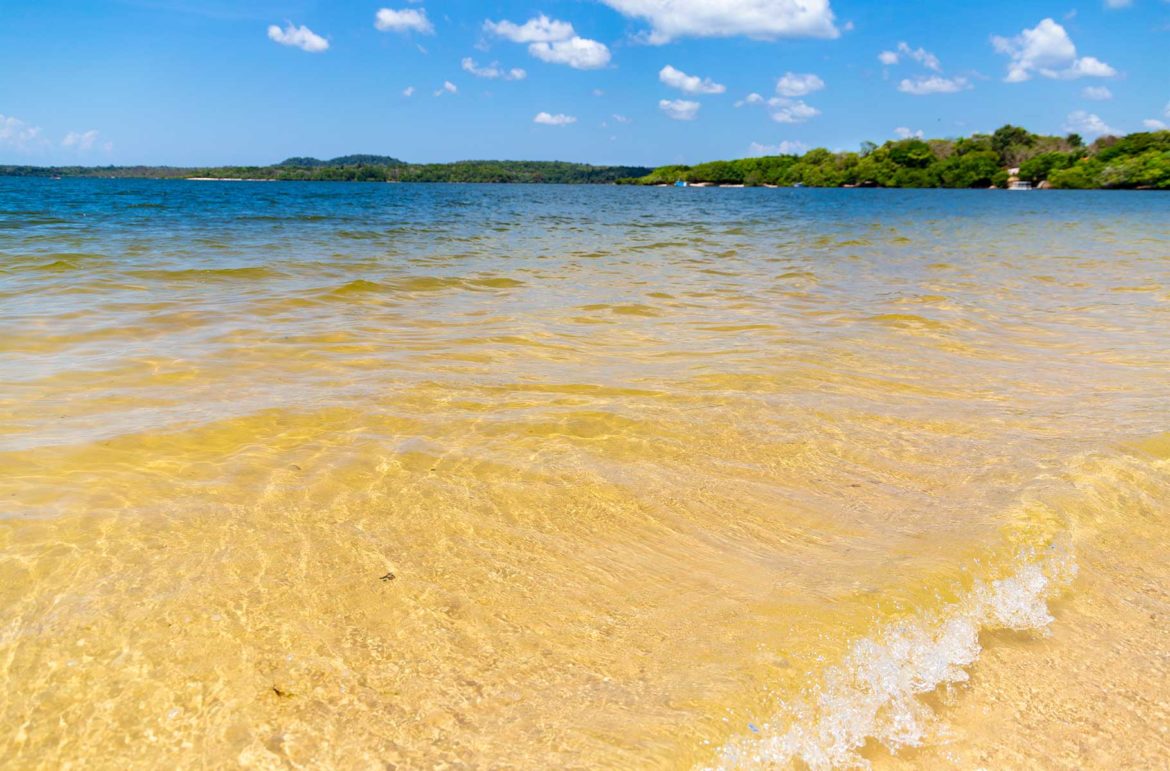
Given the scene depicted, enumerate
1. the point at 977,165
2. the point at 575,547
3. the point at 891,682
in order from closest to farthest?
1. the point at 891,682
2. the point at 575,547
3. the point at 977,165

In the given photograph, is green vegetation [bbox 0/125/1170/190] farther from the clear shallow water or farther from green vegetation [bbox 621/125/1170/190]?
the clear shallow water

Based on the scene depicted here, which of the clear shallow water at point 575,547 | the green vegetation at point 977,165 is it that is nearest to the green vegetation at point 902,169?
the green vegetation at point 977,165

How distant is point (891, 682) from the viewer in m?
1.80

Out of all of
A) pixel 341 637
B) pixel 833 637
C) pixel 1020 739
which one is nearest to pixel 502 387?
pixel 341 637

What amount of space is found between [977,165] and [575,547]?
11598 cm

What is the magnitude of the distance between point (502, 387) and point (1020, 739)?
138 inches

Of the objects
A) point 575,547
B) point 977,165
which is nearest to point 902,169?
point 977,165

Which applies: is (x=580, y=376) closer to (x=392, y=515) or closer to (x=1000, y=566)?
(x=392, y=515)

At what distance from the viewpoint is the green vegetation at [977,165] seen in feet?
260

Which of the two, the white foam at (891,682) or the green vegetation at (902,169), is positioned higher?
the green vegetation at (902,169)

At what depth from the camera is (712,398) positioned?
4.33m

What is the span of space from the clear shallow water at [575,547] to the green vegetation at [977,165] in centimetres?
9539

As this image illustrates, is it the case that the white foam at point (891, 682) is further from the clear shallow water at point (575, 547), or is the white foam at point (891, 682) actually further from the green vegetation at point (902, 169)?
the green vegetation at point (902, 169)

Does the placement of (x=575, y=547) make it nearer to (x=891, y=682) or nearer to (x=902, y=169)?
(x=891, y=682)
